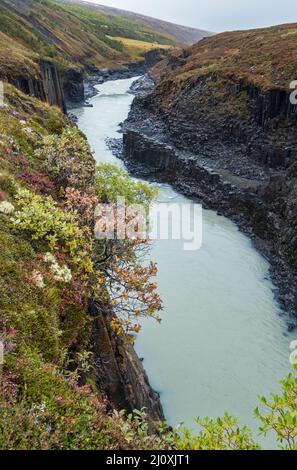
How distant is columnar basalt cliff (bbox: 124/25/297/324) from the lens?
37.7m

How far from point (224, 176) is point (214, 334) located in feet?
90.7

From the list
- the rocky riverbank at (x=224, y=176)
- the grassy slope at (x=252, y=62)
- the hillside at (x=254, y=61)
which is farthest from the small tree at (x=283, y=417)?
the grassy slope at (x=252, y=62)

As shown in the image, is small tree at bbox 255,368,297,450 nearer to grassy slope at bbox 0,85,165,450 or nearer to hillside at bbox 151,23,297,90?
grassy slope at bbox 0,85,165,450

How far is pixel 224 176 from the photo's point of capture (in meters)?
47.5

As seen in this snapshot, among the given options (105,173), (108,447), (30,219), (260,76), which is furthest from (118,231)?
(260,76)

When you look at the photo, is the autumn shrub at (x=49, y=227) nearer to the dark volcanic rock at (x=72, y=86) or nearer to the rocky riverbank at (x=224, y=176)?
the rocky riverbank at (x=224, y=176)

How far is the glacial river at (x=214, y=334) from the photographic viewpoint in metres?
19.8

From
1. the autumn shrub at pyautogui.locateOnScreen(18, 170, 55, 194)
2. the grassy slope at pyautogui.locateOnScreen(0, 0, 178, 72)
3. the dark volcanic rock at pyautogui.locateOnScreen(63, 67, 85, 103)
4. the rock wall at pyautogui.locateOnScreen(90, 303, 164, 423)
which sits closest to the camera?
the rock wall at pyautogui.locateOnScreen(90, 303, 164, 423)

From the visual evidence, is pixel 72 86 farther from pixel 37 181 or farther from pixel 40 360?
pixel 40 360

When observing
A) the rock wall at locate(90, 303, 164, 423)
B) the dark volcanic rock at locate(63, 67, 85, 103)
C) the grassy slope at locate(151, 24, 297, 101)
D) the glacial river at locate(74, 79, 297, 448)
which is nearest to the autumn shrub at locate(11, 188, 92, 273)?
the rock wall at locate(90, 303, 164, 423)

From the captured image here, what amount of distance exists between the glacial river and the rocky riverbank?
1.83 metres

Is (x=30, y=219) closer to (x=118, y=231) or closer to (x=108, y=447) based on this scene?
(x=118, y=231)

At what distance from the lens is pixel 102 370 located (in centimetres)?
1140

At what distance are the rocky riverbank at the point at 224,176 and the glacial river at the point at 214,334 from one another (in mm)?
1825
